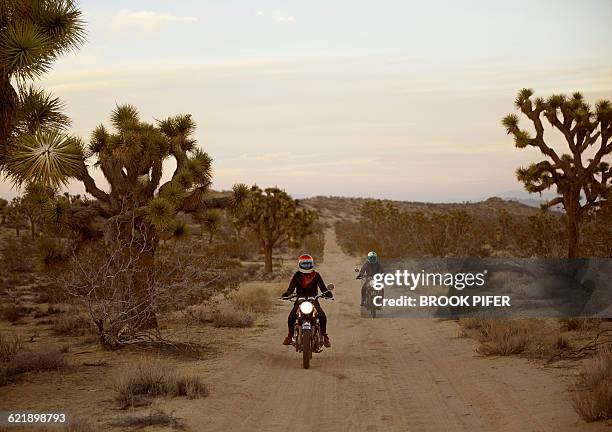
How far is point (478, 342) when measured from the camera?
1245 cm

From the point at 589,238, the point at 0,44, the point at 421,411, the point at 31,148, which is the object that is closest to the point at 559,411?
the point at 421,411

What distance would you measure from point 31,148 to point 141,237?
464 cm

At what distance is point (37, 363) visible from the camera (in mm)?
9766

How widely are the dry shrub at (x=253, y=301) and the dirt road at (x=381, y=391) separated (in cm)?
532

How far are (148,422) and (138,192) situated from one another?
6.82m

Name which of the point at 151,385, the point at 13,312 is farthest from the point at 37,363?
the point at 13,312

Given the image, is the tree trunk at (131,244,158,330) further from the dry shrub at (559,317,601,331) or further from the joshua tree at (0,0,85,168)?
the dry shrub at (559,317,601,331)

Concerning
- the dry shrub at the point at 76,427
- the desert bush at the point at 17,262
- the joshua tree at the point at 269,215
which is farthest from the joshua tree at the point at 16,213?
the dry shrub at the point at 76,427

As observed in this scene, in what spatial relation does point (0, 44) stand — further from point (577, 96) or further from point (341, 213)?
point (341, 213)

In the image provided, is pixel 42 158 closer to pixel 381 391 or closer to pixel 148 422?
pixel 148 422

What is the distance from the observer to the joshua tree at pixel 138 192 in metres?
12.1

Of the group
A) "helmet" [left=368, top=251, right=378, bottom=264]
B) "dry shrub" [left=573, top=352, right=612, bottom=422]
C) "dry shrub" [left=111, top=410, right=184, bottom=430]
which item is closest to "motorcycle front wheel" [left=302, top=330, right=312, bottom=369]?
"dry shrub" [left=111, top=410, right=184, bottom=430]

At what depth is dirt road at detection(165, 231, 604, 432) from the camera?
23.6 ft

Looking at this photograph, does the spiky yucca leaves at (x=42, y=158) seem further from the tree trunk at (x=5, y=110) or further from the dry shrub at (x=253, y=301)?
the dry shrub at (x=253, y=301)
